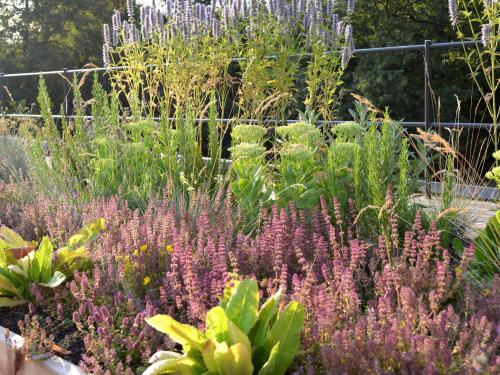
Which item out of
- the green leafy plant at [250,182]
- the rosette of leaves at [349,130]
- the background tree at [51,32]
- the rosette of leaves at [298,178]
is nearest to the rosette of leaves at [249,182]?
the green leafy plant at [250,182]

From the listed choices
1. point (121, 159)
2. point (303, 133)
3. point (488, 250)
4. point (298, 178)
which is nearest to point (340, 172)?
point (298, 178)

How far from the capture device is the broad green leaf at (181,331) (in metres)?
2.22

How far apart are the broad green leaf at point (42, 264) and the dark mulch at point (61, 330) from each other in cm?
16

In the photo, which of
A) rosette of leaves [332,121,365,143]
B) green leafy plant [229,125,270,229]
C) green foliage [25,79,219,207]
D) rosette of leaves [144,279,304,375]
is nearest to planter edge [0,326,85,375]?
rosette of leaves [144,279,304,375]

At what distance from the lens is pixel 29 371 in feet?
8.83

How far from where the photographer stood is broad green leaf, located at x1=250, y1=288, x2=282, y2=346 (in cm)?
232

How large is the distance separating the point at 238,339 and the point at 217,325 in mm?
124

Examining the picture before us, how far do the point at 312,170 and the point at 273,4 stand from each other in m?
1.60

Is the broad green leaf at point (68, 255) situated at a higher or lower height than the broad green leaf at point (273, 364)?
lower

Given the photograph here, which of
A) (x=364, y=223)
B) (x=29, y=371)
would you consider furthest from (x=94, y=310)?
(x=364, y=223)

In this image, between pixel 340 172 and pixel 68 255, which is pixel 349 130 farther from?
pixel 68 255

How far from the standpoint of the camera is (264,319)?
2334 millimetres

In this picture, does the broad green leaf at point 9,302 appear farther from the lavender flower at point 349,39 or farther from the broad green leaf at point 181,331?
the lavender flower at point 349,39

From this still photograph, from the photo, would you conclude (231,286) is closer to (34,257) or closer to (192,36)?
(34,257)
